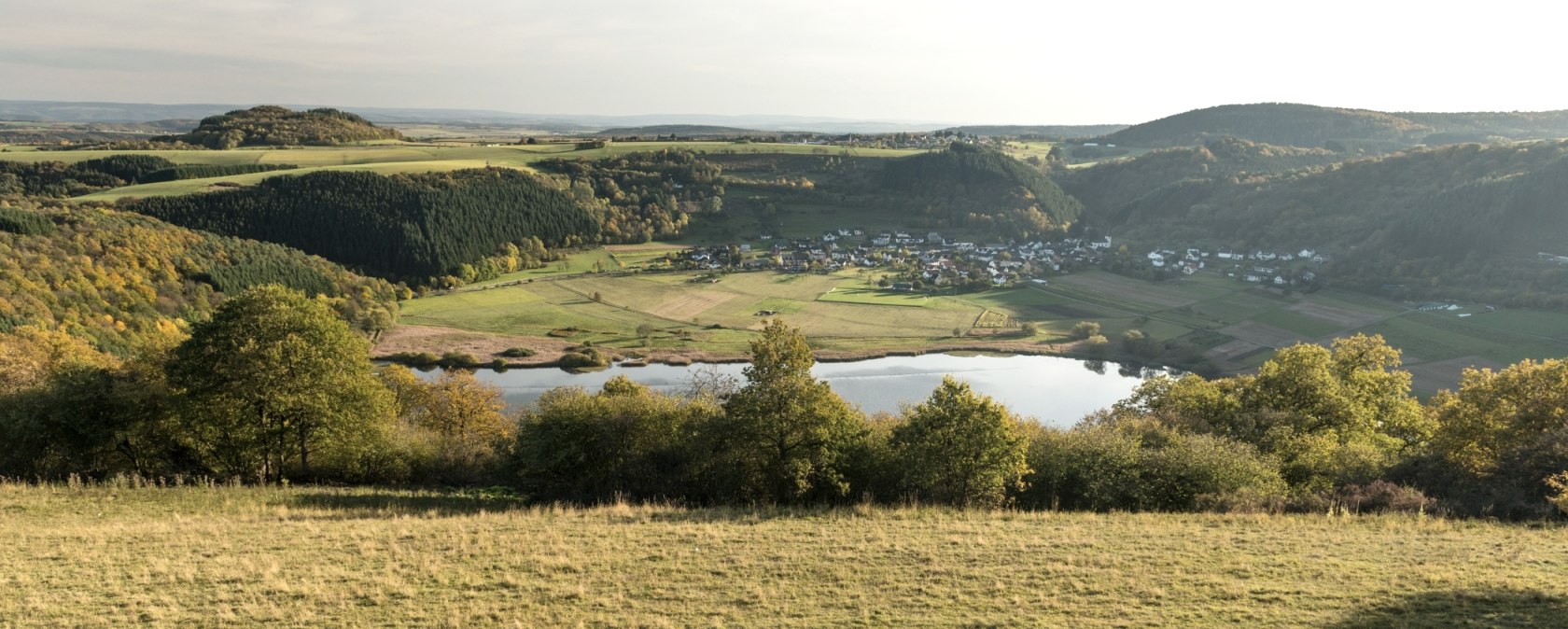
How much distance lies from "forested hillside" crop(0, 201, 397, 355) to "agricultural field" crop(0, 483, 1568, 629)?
40.1 m

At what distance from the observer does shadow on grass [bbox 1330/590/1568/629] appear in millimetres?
14656

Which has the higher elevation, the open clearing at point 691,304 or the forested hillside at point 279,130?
the forested hillside at point 279,130

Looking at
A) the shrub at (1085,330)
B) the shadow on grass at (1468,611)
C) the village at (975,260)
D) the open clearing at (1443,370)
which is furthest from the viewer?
the village at (975,260)

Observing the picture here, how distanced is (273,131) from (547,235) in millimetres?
81303

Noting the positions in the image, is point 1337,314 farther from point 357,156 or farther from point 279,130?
point 279,130

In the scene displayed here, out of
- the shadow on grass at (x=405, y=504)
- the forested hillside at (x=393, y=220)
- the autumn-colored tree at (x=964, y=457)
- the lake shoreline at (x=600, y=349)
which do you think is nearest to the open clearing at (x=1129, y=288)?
the lake shoreline at (x=600, y=349)

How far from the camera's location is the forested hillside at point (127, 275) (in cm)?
5516

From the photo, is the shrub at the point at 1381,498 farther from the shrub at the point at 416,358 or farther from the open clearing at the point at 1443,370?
the shrub at the point at 416,358

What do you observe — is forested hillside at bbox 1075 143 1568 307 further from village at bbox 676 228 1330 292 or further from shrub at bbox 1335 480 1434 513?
shrub at bbox 1335 480 1434 513

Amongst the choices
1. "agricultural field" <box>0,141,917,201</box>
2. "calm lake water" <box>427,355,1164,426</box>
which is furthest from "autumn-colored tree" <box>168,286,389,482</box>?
"agricultural field" <box>0,141,917,201</box>

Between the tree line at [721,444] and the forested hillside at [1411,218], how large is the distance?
85.1m

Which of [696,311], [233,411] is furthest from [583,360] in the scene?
[233,411]

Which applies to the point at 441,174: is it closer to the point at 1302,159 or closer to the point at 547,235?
the point at 547,235

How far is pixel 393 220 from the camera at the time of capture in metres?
116
